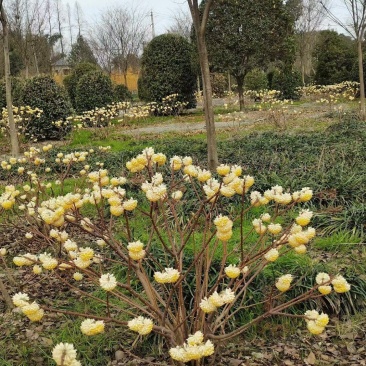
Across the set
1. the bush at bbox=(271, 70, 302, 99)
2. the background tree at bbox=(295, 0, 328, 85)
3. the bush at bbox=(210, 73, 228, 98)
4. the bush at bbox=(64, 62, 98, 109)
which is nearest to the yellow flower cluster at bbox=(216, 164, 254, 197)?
the bush at bbox=(64, 62, 98, 109)

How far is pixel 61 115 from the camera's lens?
1142 cm

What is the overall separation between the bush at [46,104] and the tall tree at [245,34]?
7075mm

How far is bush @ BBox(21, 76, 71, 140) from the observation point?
1114 centimetres

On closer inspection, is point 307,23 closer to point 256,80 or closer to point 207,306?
point 256,80

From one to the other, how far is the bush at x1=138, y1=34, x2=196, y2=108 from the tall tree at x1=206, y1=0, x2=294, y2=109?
1.54 meters

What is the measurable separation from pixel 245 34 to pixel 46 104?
8.29 m

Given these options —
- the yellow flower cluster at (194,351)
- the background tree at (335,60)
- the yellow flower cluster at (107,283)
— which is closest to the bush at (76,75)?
the background tree at (335,60)

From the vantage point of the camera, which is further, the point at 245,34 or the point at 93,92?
the point at 245,34

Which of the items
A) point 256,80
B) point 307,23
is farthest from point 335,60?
point 307,23

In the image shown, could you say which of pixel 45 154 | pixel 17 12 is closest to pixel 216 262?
pixel 45 154

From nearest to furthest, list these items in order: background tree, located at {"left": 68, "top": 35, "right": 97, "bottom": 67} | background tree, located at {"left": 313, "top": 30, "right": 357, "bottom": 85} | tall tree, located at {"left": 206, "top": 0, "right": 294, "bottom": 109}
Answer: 1. tall tree, located at {"left": 206, "top": 0, "right": 294, "bottom": 109}
2. background tree, located at {"left": 313, "top": 30, "right": 357, "bottom": 85}
3. background tree, located at {"left": 68, "top": 35, "right": 97, "bottom": 67}

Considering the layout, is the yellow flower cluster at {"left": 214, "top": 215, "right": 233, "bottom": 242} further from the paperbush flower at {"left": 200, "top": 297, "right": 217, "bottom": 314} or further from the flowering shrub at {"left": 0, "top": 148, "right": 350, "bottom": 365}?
the paperbush flower at {"left": 200, "top": 297, "right": 217, "bottom": 314}

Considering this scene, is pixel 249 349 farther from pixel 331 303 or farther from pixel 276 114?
pixel 276 114

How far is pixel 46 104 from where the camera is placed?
11227 millimetres
